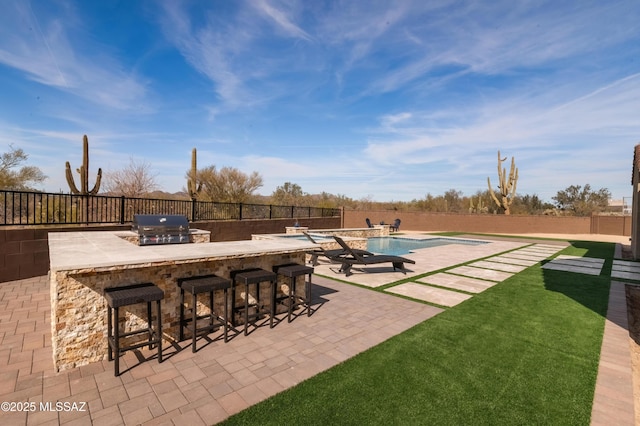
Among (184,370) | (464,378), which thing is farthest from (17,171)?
(464,378)

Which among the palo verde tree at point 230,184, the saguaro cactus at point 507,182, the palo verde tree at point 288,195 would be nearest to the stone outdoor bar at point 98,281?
the palo verde tree at point 230,184

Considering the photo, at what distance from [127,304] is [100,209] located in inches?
335

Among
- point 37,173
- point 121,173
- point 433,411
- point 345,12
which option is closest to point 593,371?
point 433,411

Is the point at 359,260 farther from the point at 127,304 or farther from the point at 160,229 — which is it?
the point at 127,304

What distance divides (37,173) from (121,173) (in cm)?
421

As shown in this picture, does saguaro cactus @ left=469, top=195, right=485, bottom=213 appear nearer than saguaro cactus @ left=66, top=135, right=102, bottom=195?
No

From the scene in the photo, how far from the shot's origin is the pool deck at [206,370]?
104 inches

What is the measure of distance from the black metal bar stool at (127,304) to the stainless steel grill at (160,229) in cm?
374

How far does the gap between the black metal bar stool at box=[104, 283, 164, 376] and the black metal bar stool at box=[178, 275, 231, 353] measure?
37 centimetres

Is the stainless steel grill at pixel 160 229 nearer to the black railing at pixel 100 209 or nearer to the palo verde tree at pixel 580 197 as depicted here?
the black railing at pixel 100 209

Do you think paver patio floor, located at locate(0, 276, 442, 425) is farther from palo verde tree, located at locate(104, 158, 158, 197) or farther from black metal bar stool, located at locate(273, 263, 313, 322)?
palo verde tree, located at locate(104, 158, 158, 197)

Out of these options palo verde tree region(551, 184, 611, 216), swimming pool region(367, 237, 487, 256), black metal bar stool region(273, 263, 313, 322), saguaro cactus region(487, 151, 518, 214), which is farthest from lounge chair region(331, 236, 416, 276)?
palo verde tree region(551, 184, 611, 216)

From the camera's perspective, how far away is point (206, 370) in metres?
3.33

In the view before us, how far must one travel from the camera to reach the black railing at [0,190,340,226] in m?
7.98
